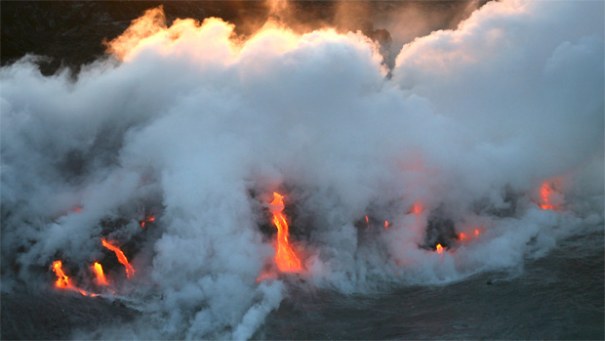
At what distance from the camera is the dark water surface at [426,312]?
1631 centimetres

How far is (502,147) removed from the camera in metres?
23.1

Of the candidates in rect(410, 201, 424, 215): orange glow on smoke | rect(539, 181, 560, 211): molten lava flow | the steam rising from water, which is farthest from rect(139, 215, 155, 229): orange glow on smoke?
rect(539, 181, 560, 211): molten lava flow

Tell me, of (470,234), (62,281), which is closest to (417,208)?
(470,234)

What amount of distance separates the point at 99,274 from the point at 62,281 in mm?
1032

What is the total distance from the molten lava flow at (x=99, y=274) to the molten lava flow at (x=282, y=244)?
5.04 m

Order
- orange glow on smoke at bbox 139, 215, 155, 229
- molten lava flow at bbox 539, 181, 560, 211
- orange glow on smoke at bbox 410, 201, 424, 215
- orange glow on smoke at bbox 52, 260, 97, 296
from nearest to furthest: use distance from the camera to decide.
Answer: orange glow on smoke at bbox 52, 260, 97, 296 < orange glow on smoke at bbox 139, 215, 155, 229 < orange glow on smoke at bbox 410, 201, 424, 215 < molten lava flow at bbox 539, 181, 560, 211

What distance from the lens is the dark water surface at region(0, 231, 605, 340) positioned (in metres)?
16.3

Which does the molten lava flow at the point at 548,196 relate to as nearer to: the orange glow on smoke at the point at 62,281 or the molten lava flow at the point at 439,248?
the molten lava flow at the point at 439,248

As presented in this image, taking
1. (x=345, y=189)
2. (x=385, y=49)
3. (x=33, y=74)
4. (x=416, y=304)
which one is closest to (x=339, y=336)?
(x=416, y=304)

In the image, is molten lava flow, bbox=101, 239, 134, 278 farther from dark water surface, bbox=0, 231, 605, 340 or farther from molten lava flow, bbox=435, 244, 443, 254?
molten lava flow, bbox=435, 244, 443, 254

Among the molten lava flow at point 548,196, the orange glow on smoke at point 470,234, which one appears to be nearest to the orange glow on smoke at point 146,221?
the orange glow on smoke at point 470,234

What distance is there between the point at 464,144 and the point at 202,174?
31.3ft

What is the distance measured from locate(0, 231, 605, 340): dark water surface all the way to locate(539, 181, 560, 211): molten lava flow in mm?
3226

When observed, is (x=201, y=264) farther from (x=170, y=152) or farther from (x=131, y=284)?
(x=170, y=152)
